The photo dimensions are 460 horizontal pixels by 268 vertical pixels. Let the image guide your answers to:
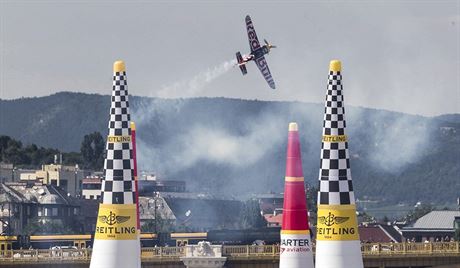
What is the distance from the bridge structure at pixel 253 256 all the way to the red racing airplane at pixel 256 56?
957 inches

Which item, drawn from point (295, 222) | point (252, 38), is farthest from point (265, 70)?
point (295, 222)

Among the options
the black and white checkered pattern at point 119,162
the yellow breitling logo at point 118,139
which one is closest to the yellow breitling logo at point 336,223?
the black and white checkered pattern at point 119,162

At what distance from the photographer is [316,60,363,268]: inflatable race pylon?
114ft

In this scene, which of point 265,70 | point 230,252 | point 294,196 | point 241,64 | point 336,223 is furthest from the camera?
point 265,70

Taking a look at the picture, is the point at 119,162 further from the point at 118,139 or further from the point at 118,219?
the point at 118,219

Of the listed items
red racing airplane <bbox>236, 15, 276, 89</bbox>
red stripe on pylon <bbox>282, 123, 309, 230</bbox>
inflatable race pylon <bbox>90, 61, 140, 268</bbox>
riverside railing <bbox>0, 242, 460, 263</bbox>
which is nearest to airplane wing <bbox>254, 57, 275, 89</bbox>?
red racing airplane <bbox>236, 15, 276, 89</bbox>

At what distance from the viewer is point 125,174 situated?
35500mm

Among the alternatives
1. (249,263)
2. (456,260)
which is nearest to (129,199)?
(249,263)

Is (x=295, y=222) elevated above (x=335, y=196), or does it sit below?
below

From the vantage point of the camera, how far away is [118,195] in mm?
35500

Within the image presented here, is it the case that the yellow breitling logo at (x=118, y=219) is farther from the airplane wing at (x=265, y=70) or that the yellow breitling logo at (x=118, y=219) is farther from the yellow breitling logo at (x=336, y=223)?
the airplane wing at (x=265, y=70)

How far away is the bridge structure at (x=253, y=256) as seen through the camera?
85.8 metres

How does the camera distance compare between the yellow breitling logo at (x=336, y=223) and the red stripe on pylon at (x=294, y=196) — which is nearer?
the yellow breitling logo at (x=336, y=223)

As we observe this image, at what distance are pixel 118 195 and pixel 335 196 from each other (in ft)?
15.2
